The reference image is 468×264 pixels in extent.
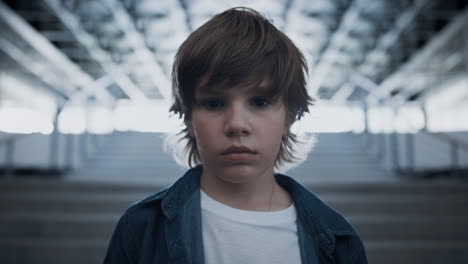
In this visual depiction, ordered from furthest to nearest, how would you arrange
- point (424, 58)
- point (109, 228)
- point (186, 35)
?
1. point (424, 58)
2. point (186, 35)
3. point (109, 228)

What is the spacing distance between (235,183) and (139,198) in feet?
7.27

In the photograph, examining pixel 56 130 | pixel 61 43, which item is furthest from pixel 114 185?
pixel 61 43

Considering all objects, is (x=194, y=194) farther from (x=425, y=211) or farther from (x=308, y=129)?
(x=425, y=211)

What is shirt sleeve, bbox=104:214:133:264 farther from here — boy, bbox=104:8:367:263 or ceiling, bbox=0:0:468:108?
ceiling, bbox=0:0:468:108

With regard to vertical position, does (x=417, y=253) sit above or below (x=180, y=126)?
below

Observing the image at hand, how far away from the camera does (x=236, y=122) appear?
0.77 m

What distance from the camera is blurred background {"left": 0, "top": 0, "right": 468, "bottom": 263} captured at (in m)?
2.56

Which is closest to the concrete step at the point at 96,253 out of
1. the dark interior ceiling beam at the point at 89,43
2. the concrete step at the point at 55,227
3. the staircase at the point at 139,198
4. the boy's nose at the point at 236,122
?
the staircase at the point at 139,198

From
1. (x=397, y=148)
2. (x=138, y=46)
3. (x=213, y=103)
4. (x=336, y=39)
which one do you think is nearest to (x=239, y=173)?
(x=213, y=103)

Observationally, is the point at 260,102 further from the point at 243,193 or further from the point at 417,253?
the point at 417,253

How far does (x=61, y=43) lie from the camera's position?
10.5 metres

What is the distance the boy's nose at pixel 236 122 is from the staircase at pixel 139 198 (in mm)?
1811

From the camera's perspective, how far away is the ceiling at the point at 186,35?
7.91 m

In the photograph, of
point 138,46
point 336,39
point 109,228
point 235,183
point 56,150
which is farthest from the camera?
point 138,46
